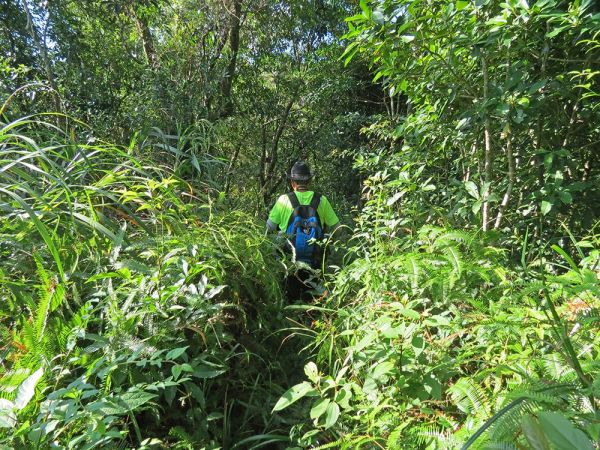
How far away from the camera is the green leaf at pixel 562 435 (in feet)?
1.51

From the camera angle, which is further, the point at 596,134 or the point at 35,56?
the point at 35,56

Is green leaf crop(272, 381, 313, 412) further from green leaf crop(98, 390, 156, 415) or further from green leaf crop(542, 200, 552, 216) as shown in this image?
green leaf crop(542, 200, 552, 216)

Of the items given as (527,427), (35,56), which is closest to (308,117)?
(35,56)

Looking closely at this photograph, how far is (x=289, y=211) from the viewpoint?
10.8 feet

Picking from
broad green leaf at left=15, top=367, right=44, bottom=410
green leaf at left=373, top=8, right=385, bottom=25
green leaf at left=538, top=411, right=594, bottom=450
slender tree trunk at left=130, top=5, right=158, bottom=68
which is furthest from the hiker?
slender tree trunk at left=130, top=5, right=158, bottom=68

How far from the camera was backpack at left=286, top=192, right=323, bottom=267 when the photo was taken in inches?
124

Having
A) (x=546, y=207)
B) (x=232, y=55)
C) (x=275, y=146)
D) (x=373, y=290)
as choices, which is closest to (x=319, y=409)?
(x=373, y=290)

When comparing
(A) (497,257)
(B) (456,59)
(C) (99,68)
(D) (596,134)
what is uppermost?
(C) (99,68)

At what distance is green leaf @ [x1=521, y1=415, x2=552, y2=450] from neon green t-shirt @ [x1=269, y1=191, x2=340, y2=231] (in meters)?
2.82

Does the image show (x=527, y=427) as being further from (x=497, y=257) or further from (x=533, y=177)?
(x=533, y=177)

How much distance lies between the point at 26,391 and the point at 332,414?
2.84 ft

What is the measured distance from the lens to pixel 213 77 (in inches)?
204

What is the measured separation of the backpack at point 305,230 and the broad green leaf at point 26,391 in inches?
82.4

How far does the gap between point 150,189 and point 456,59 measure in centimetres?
175
